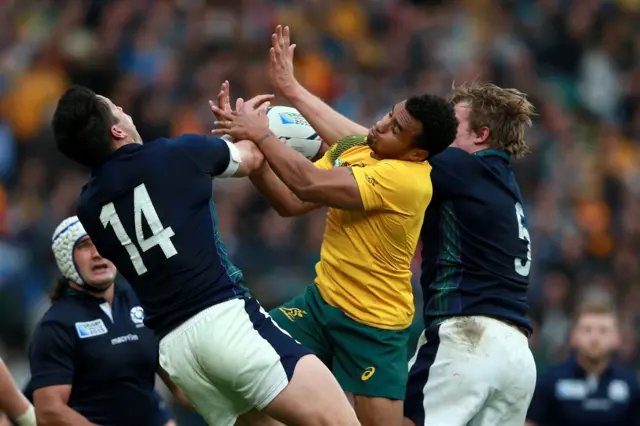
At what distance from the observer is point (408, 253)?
22.0 ft

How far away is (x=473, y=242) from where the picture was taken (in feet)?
22.5

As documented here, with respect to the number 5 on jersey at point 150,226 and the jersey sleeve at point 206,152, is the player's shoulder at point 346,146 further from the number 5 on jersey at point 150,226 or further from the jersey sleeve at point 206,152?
the number 5 on jersey at point 150,226

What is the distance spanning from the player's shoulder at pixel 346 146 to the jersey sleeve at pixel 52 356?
1972mm

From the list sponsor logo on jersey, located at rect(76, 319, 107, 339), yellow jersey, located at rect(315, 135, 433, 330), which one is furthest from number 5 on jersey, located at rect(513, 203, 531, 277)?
sponsor logo on jersey, located at rect(76, 319, 107, 339)

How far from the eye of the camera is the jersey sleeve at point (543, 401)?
399 inches

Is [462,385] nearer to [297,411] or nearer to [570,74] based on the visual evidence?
[297,411]

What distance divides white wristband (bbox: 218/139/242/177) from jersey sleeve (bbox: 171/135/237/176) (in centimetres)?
3

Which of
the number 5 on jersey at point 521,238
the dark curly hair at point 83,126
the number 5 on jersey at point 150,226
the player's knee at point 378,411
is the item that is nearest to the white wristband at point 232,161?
the number 5 on jersey at point 150,226

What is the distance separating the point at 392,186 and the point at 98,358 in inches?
91.2

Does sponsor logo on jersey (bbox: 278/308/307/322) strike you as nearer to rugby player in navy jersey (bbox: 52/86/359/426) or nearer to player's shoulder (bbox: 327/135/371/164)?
rugby player in navy jersey (bbox: 52/86/359/426)

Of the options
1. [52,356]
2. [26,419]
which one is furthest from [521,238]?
[26,419]

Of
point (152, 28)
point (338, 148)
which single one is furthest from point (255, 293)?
point (338, 148)

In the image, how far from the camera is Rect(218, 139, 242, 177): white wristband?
627 cm

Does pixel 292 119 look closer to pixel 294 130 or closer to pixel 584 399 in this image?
pixel 294 130
